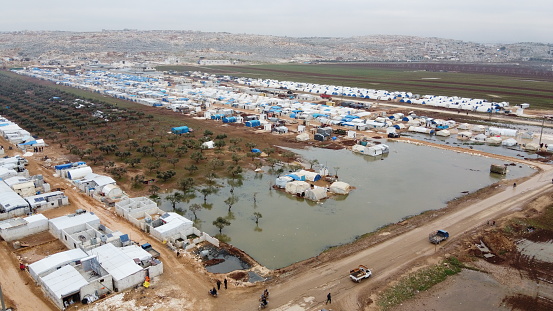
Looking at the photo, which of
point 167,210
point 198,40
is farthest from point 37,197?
point 198,40

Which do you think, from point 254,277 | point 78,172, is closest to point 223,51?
point 78,172

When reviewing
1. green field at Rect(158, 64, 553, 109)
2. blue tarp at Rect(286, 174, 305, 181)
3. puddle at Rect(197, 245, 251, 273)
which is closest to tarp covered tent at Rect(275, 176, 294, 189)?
blue tarp at Rect(286, 174, 305, 181)

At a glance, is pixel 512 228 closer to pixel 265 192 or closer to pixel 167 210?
pixel 265 192

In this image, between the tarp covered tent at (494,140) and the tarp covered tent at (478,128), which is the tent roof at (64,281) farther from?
the tarp covered tent at (478,128)

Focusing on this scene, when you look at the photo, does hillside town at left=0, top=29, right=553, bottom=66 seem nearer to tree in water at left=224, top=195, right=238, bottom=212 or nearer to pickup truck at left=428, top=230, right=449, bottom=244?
tree in water at left=224, top=195, right=238, bottom=212

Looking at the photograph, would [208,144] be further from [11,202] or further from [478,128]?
[478,128]
